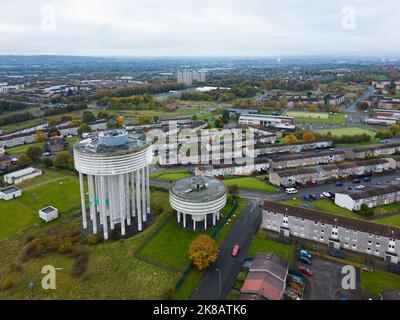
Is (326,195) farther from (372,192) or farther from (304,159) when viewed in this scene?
(304,159)

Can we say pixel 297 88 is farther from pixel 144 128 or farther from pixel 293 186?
pixel 293 186

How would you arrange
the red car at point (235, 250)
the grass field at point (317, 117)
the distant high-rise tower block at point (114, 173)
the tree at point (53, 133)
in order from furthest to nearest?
the grass field at point (317, 117) < the tree at point (53, 133) < the distant high-rise tower block at point (114, 173) < the red car at point (235, 250)

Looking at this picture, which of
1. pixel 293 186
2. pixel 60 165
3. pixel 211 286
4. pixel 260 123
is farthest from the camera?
pixel 260 123

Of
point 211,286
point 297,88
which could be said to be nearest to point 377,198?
point 211,286

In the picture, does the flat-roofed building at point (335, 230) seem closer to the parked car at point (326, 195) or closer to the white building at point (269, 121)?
the parked car at point (326, 195)

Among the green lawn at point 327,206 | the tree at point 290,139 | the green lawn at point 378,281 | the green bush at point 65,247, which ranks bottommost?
the green bush at point 65,247

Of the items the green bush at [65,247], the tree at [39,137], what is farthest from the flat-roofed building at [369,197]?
the tree at [39,137]
